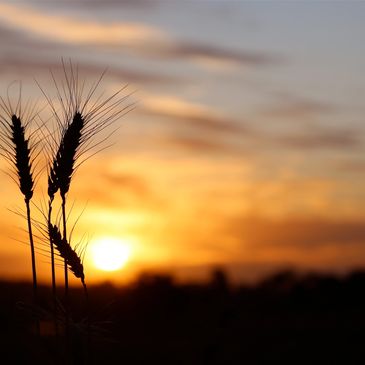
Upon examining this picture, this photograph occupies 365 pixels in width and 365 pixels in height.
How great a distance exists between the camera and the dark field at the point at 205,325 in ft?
18.1

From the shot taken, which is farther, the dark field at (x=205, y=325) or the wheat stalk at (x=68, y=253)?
the dark field at (x=205, y=325)

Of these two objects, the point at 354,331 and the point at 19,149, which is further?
the point at 354,331

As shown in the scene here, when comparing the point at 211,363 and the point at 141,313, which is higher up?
the point at 141,313

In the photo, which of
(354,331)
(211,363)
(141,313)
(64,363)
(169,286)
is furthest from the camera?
(169,286)

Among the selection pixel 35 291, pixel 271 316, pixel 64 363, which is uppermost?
pixel 271 316

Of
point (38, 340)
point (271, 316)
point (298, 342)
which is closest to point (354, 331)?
point (298, 342)

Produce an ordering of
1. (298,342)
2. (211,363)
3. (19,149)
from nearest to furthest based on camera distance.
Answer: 1. (19,149)
2. (211,363)
3. (298,342)

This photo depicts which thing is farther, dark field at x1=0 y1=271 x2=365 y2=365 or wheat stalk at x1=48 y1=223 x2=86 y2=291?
dark field at x1=0 y1=271 x2=365 y2=365

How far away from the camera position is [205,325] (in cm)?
1034

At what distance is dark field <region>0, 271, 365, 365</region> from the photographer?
18.1 feet

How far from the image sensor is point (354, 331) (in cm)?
2006

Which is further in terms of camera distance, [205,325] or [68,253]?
[205,325]

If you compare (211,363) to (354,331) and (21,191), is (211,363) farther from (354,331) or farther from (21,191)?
(354,331)

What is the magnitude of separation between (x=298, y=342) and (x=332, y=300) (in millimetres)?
11124
